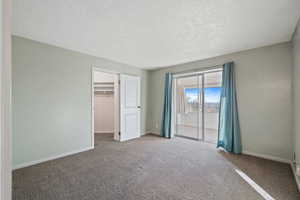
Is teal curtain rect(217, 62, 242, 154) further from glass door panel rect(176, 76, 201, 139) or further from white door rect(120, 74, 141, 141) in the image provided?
white door rect(120, 74, 141, 141)

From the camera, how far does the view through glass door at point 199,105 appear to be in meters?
4.00

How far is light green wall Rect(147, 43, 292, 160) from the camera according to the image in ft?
8.61

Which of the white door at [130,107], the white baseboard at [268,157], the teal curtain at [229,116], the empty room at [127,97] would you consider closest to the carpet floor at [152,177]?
the empty room at [127,97]

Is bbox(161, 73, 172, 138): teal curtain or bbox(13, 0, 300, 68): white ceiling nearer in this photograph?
bbox(13, 0, 300, 68): white ceiling

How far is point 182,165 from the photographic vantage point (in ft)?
8.37

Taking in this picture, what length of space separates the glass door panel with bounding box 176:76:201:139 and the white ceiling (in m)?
1.44

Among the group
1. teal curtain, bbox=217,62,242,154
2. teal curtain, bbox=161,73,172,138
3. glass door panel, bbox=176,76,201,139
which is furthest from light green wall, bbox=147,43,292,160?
teal curtain, bbox=161,73,172,138

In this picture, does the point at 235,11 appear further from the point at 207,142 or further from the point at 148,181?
the point at 207,142

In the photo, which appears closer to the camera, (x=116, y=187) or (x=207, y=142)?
(x=116, y=187)

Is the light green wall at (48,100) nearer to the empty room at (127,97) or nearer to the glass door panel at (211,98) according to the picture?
the empty room at (127,97)

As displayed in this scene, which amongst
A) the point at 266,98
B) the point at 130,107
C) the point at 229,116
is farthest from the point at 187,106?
the point at 266,98

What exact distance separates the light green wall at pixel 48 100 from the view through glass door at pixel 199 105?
278cm

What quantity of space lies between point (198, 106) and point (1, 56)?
4.16 meters

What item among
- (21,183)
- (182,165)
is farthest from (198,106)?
(21,183)
